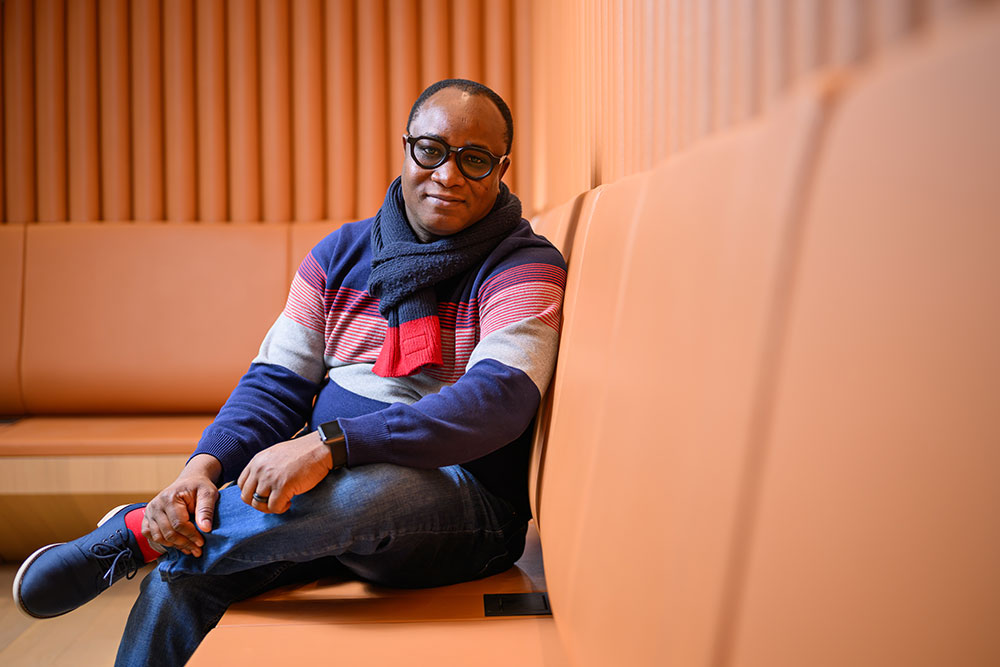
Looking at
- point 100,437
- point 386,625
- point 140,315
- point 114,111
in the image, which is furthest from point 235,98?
point 386,625

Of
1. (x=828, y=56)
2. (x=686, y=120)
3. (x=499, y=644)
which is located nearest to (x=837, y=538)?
(x=828, y=56)

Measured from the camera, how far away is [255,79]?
2.73 metres

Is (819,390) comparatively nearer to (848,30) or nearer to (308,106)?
(848,30)

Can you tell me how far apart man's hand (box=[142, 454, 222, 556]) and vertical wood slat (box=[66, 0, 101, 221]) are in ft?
6.10

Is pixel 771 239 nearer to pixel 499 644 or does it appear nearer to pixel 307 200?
pixel 499 644

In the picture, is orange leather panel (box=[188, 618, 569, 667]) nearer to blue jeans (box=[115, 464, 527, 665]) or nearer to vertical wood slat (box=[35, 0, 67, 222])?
blue jeans (box=[115, 464, 527, 665])

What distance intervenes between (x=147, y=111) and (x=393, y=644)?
2.30 meters

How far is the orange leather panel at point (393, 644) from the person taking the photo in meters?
1.02

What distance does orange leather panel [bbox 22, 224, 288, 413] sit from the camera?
2514 mm

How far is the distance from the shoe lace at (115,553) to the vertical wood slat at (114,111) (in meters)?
1.80

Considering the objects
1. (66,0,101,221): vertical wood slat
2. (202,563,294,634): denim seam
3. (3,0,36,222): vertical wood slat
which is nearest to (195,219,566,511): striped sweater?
(202,563,294,634): denim seam

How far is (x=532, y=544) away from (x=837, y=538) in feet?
3.74

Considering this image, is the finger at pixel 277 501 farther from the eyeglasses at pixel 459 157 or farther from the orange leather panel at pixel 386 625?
the eyeglasses at pixel 459 157

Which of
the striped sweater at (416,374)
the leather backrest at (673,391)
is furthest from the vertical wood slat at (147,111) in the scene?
the leather backrest at (673,391)
